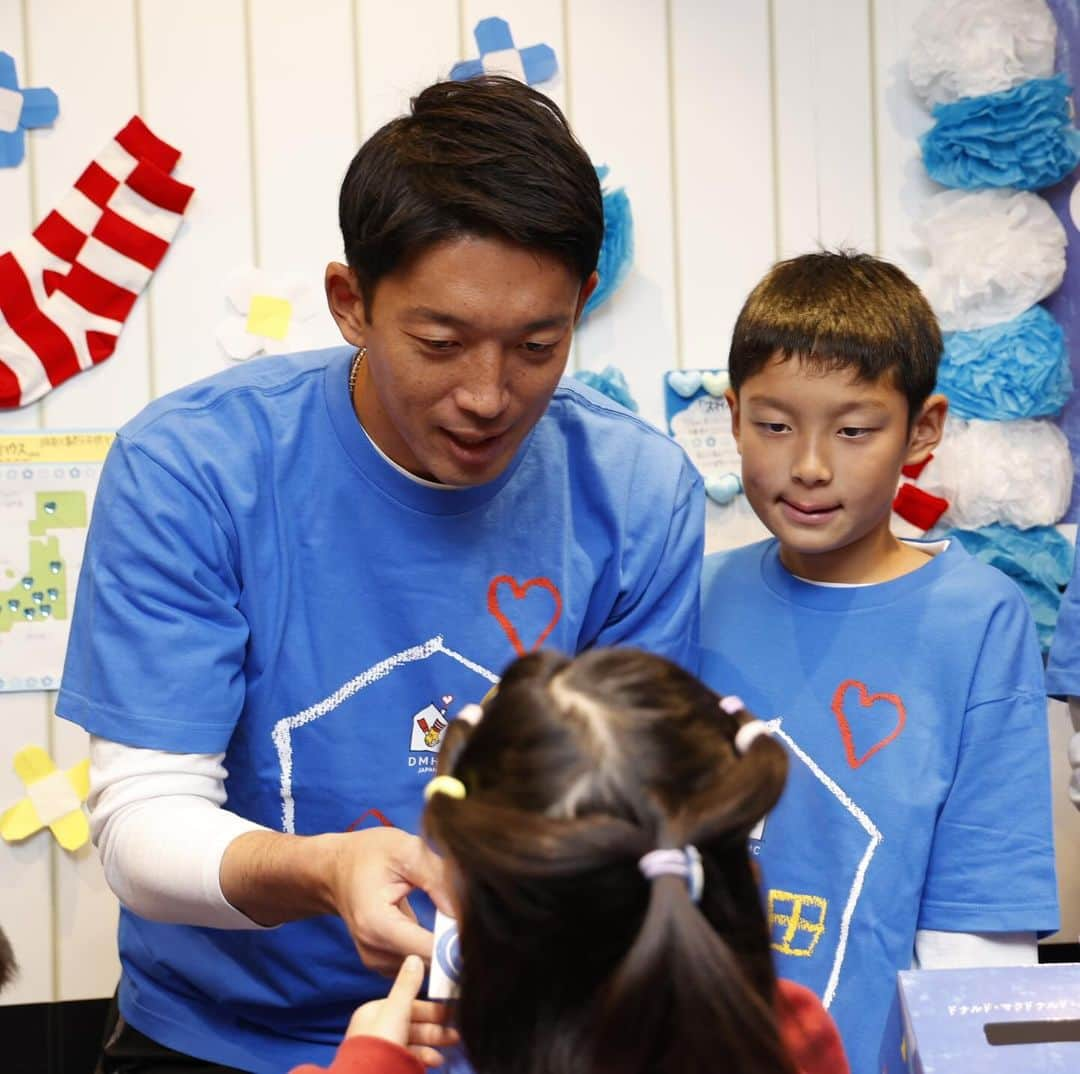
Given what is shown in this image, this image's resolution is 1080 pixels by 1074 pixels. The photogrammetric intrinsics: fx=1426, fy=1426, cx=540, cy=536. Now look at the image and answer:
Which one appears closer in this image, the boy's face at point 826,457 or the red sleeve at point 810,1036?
the red sleeve at point 810,1036

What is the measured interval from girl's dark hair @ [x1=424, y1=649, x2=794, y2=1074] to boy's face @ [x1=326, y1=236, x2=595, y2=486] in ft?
1.24

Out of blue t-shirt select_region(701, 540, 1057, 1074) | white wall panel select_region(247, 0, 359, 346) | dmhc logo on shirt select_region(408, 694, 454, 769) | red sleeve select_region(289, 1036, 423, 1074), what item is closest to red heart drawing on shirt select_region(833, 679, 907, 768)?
blue t-shirt select_region(701, 540, 1057, 1074)

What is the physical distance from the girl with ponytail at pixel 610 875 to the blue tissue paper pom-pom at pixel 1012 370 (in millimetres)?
1568

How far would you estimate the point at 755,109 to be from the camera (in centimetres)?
234

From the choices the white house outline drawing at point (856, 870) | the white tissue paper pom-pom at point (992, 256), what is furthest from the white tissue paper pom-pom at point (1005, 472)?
the white house outline drawing at point (856, 870)

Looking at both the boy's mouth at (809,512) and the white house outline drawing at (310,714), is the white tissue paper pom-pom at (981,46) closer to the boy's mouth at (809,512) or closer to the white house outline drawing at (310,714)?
the boy's mouth at (809,512)

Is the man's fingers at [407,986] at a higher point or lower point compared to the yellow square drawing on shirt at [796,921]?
higher

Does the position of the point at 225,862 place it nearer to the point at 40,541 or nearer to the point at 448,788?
the point at 448,788

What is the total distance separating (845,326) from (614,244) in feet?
2.75

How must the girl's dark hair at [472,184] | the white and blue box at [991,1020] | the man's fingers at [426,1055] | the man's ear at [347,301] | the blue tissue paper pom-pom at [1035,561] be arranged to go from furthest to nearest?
the blue tissue paper pom-pom at [1035,561] < the man's ear at [347,301] < the girl's dark hair at [472,184] < the man's fingers at [426,1055] < the white and blue box at [991,1020]

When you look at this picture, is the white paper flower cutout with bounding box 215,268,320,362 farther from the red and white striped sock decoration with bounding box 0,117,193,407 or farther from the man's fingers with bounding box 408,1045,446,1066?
the man's fingers with bounding box 408,1045,446,1066

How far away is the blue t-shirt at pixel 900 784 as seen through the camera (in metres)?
1.32

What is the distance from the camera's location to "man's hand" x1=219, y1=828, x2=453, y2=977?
3.15 ft

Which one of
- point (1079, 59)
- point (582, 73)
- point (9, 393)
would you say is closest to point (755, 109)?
point (582, 73)
